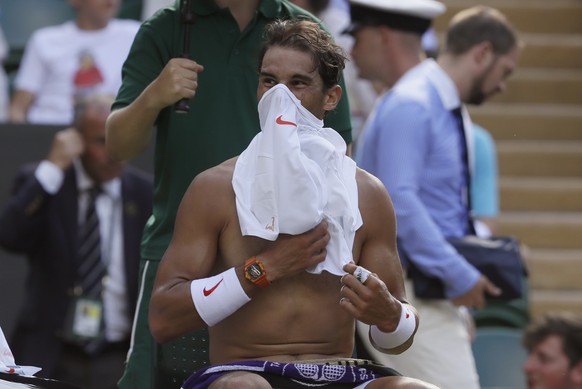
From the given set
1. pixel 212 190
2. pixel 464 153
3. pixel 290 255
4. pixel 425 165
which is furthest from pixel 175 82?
pixel 464 153

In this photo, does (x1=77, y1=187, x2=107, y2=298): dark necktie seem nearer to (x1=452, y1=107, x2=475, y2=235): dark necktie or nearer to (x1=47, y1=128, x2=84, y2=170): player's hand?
(x1=47, y1=128, x2=84, y2=170): player's hand

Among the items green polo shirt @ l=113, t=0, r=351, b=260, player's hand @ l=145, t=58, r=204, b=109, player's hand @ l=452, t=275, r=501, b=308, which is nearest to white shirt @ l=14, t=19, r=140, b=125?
player's hand @ l=452, t=275, r=501, b=308

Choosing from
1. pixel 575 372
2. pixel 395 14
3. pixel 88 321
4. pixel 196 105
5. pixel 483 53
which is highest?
pixel 395 14

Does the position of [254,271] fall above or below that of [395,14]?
below

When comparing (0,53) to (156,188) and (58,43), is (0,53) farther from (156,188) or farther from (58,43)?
(156,188)

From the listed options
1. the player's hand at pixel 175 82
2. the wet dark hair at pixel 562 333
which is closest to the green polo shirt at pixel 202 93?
the player's hand at pixel 175 82

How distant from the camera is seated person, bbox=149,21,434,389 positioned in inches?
154

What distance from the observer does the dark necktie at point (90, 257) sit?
22.5ft

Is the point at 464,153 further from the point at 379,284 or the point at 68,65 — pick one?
the point at 68,65

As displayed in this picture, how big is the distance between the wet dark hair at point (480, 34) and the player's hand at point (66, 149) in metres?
1.88

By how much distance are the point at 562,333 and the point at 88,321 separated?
2.34 meters

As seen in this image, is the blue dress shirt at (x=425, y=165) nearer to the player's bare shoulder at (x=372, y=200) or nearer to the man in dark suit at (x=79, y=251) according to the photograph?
the man in dark suit at (x=79, y=251)

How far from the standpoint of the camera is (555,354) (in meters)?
7.12

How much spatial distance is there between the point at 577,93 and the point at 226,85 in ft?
21.6
